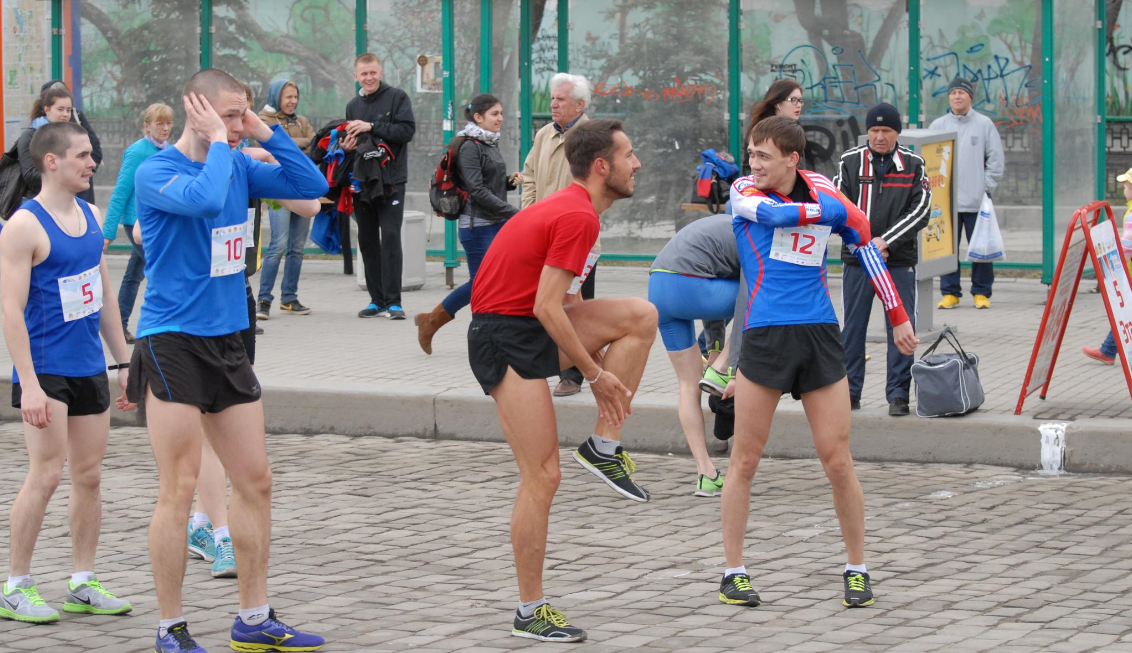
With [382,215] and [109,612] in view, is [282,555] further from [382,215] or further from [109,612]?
[382,215]

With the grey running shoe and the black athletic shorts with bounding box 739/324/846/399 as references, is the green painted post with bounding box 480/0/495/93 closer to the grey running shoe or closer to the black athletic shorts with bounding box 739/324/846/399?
the black athletic shorts with bounding box 739/324/846/399

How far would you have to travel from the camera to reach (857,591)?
5.39 m

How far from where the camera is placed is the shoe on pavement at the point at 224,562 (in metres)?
5.96

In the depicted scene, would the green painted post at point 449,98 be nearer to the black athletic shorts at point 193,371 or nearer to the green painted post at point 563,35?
the green painted post at point 563,35

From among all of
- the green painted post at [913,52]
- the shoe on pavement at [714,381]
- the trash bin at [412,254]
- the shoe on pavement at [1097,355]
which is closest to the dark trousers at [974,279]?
the green painted post at [913,52]

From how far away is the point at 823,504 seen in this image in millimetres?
7027

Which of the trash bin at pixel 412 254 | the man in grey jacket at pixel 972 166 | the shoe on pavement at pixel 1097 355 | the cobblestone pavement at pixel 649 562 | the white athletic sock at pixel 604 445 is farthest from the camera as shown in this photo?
the trash bin at pixel 412 254

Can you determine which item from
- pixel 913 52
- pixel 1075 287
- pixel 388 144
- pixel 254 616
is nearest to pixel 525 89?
pixel 388 144

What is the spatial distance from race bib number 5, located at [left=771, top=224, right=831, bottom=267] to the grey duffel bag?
103 inches

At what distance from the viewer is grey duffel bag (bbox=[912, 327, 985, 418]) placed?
791cm

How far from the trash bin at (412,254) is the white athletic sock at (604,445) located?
286 inches

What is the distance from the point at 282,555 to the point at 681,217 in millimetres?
9389

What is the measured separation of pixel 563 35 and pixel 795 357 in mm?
10082

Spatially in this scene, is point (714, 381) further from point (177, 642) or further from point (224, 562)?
point (177, 642)
